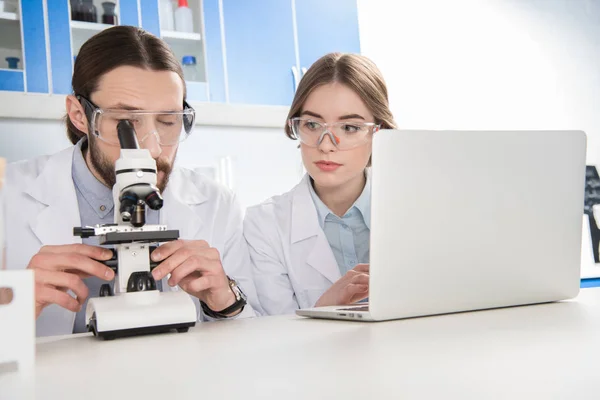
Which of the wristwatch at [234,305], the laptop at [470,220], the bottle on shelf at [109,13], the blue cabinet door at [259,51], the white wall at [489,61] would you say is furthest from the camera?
the white wall at [489,61]

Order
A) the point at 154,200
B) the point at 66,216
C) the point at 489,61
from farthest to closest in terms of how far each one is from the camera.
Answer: the point at 489,61 → the point at 66,216 → the point at 154,200

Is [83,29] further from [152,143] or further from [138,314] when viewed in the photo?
[138,314]

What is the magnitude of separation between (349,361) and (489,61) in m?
3.97

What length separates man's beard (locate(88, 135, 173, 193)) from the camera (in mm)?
1921

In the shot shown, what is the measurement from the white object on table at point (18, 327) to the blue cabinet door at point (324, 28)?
295 cm

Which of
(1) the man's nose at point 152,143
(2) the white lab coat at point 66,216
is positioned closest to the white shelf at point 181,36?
(2) the white lab coat at point 66,216

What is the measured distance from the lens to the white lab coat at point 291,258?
212cm

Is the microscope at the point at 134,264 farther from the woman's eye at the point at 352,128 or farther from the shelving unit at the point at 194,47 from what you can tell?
the shelving unit at the point at 194,47

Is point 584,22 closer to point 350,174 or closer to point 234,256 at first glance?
point 350,174

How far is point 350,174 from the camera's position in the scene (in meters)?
2.22

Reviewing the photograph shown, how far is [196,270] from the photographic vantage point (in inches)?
56.2

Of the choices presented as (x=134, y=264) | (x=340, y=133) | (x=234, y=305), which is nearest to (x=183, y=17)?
(x=340, y=133)

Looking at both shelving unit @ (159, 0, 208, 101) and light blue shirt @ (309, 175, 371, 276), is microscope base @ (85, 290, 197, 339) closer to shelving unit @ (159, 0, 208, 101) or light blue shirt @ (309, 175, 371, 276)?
light blue shirt @ (309, 175, 371, 276)

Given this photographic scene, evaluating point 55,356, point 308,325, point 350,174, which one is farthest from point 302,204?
point 55,356
